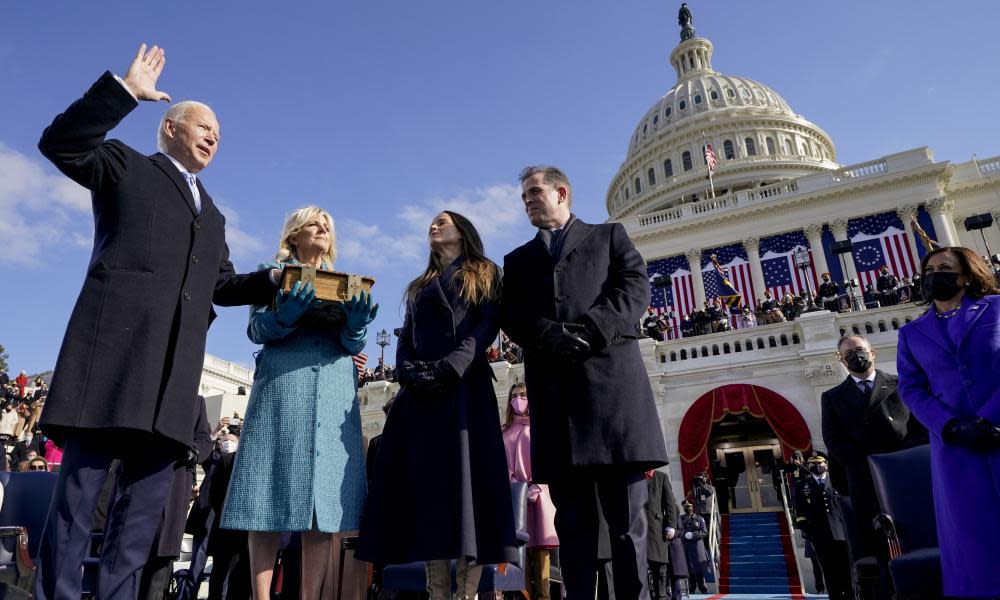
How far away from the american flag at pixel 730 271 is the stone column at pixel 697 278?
0.64 ft

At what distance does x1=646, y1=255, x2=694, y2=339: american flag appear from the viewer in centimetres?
3032

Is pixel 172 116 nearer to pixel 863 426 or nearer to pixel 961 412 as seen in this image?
pixel 961 412

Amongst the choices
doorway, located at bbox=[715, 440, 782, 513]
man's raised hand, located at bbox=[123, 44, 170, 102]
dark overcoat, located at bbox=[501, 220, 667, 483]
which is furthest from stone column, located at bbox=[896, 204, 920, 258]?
man's raised hand, located at bbox=[123, 44, 170, 102]

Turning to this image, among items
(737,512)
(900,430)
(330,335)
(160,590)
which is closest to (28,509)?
(160,590)

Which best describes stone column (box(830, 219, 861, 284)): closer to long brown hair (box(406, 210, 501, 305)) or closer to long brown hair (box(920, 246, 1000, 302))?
long brown hair (box(920, 246, 1000, 302))

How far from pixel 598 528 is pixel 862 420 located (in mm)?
3142

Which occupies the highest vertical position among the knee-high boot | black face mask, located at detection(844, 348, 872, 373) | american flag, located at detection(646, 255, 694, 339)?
american flag, located at detection(646, 255, 694, 339)

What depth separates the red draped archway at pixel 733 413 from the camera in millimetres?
17109

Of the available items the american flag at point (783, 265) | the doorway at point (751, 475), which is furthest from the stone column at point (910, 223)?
the doorway at point (751, 475)

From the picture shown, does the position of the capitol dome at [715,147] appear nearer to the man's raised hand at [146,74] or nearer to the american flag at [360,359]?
the american flag at [360,359]

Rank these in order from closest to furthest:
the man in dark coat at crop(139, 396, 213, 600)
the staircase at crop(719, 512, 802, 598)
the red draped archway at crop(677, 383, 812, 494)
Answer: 1. the man in dark coat at crop(139, 396, 213, 600)
2. the staircase at crop(719, 512, 802, 598)
3. the red draped archway at crop(677, 383, 812, 494)

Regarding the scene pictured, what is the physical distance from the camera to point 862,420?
482 cm

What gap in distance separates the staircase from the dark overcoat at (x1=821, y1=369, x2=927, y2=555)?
7351mm

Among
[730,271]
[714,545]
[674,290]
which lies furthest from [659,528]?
[730,271]
